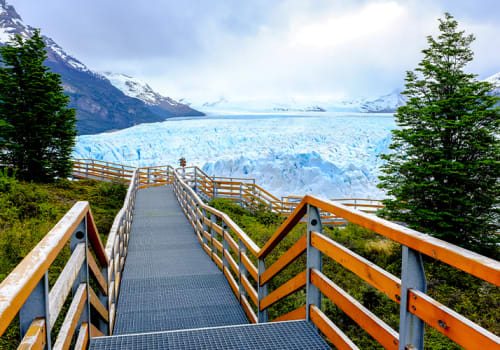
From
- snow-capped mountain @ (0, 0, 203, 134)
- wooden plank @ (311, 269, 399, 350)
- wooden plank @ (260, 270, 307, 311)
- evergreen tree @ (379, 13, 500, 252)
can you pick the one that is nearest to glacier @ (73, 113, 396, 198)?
evergreen tree @ (379, 13, 500, 252)

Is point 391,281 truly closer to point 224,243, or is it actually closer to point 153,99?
point 224,243

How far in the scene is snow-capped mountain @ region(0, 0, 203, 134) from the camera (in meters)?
134

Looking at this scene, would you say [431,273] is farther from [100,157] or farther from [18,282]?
[100,157]

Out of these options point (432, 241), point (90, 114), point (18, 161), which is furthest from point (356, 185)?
point (90, 114)

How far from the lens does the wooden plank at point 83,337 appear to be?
2.38 m

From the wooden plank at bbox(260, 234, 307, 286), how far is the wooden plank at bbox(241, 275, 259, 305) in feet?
0.98

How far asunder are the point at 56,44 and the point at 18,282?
220725 mm

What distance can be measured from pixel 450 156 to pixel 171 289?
9582 mm

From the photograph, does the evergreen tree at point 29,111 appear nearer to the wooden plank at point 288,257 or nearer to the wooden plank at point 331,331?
the wooden plank at point 288,257

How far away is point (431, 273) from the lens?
29.4 feet

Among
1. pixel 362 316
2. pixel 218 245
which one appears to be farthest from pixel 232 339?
pixel 218 245

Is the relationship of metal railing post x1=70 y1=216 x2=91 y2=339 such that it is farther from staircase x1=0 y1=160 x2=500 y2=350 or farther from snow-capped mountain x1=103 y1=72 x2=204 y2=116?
snow-capped mountain x1=103 y1=72 x2=204 y2=116

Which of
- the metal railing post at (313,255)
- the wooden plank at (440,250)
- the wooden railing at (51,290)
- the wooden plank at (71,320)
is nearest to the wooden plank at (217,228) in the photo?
the wooden railing at (51,290)

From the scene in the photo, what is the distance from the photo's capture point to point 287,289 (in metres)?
3.40
